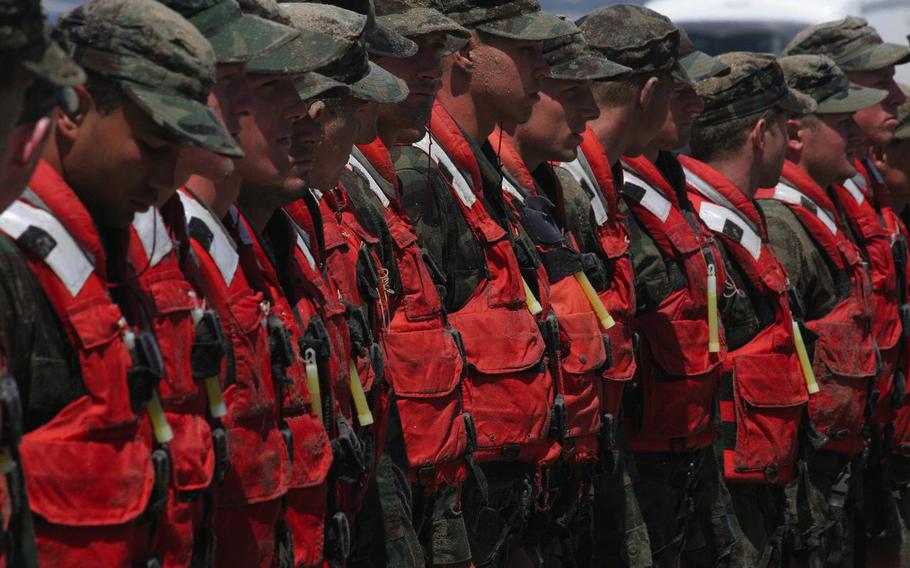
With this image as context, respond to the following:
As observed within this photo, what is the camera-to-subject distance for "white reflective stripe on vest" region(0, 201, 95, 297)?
4.13m

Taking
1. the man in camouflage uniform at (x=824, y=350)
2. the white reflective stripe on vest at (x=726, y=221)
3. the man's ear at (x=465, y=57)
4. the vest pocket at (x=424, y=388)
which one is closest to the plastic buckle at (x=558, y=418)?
the vest pocket at (x=424, y=388)

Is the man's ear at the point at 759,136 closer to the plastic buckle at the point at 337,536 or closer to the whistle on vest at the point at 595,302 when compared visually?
the whistle on vest at the point at 595,302

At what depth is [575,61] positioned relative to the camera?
25.2ft

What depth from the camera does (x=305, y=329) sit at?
534 centimetres

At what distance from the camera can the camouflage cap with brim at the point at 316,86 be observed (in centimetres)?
560

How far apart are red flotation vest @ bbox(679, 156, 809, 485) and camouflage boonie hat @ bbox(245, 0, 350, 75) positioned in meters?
3.20

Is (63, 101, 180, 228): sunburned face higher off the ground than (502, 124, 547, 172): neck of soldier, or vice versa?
(63, 101, 180, 228): sunburned face

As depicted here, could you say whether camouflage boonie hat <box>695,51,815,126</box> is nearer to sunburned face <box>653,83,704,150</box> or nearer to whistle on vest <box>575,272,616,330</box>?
sunburned face <box>653,83,704,150</box>

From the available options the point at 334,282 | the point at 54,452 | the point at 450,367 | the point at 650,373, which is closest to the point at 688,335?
the point at 650,373

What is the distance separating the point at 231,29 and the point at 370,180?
56.5 inches

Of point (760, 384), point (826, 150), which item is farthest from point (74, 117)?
point (826, 150)

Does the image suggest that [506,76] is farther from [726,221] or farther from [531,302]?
[726,221]

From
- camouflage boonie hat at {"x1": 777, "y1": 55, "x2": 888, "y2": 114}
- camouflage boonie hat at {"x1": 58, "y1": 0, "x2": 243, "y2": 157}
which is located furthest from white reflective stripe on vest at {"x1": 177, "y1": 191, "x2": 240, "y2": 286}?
camouflage boonie hat at {"x1": 777, "y1": 55, "x2": 888, "y2": 114}

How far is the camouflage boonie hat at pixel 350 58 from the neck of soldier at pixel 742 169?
10.9 ft
